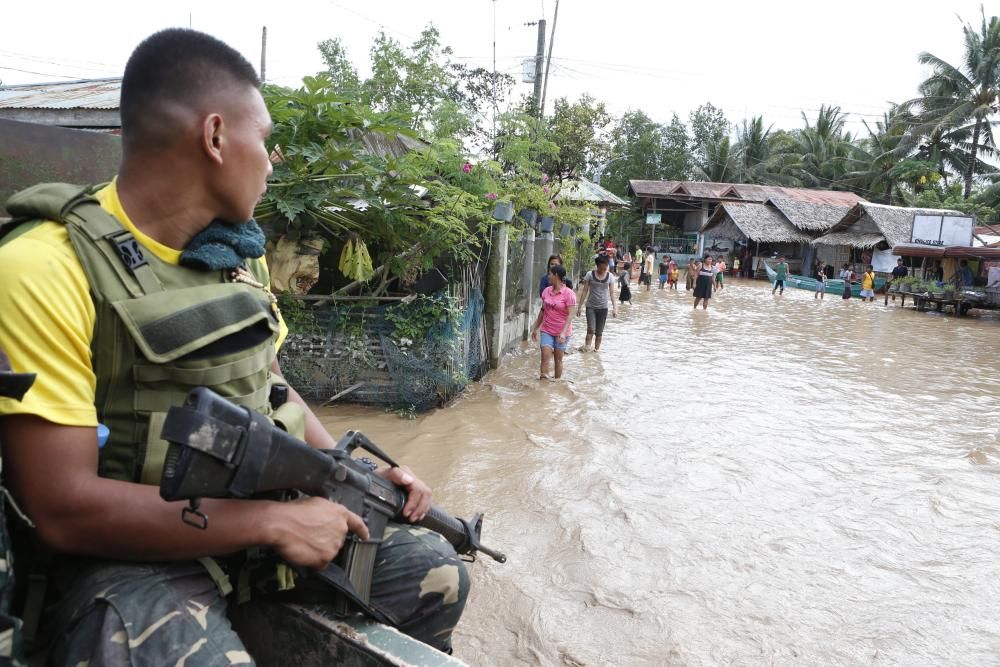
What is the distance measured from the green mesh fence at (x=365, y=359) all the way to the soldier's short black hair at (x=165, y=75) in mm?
4722

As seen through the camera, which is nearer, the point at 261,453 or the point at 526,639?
the point at 261,453

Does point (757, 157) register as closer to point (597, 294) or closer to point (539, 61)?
point (539, 61)

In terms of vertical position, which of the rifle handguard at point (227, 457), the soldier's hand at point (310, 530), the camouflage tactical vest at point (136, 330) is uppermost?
the camouflage tactical vest at point (136, 330)

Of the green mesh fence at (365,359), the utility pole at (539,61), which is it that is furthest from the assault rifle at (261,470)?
the utility pole at (539,61)

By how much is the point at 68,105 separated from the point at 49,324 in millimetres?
10668

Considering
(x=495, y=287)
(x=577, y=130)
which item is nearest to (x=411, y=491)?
(x=495, y=287)

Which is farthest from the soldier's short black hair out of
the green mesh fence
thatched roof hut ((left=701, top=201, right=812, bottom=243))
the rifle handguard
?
thatched roof hut ((left=701, top=201, right=812, bottom=243))

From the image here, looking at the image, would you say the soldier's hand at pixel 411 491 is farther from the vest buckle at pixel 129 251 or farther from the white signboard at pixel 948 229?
the white signboard at pixel 948 229

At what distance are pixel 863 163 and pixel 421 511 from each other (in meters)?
41.4

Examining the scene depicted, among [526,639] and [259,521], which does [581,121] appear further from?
[259,521]

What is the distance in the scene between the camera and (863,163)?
121 feet

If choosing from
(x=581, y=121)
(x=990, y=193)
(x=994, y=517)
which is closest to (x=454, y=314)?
(x=994, y=517)

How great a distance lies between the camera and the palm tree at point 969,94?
29.8 m

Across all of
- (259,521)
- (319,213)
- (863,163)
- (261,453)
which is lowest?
(259,521)
